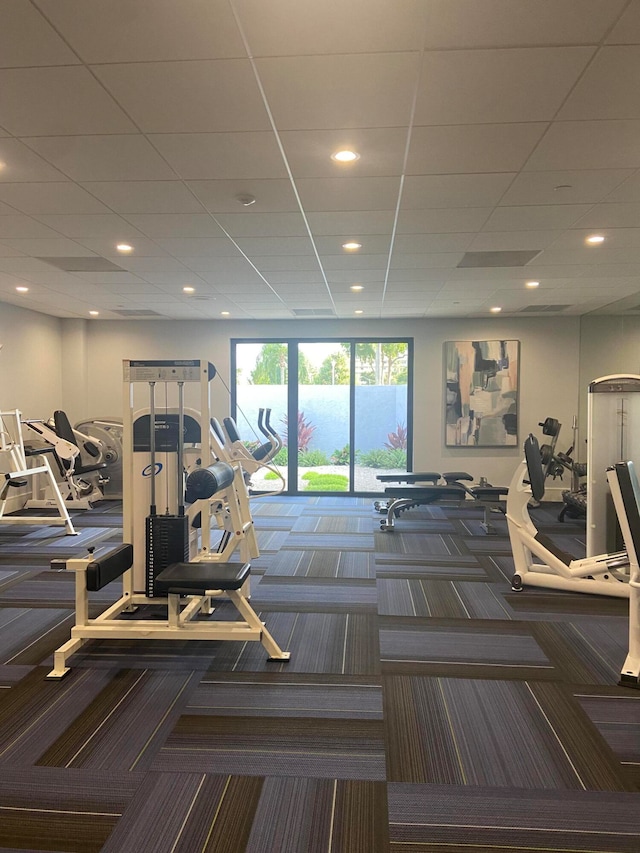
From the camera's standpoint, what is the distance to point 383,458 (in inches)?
316

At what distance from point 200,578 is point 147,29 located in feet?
7.48

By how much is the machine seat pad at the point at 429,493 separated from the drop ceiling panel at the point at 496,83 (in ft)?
14.1

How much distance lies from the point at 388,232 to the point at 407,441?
4533 millimetres

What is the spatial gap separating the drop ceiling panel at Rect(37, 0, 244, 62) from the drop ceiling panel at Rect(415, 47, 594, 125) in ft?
2.26

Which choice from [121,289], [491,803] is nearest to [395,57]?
[491,803]

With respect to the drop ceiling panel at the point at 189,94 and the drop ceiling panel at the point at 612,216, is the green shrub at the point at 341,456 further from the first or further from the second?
the drop ceiling panel at the point at 189,94

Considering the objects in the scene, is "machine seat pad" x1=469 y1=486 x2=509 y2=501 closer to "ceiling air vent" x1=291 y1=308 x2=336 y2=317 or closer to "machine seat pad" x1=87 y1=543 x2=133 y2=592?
"ceiling air vent" x1=291 y1=308 x2=336 y2=317

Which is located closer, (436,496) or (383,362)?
(436,496)

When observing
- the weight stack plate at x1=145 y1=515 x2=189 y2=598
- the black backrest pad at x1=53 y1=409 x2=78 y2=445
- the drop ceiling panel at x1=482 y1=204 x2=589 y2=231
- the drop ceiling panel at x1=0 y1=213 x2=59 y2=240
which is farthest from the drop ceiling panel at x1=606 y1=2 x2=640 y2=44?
the black backrest pad at x1=53 y1=409 x2=78 y2=445

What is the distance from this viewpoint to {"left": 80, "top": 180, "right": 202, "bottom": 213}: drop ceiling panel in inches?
116

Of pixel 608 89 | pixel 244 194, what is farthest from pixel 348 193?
pixel 608 89

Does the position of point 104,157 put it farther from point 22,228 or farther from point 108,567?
point 108,567

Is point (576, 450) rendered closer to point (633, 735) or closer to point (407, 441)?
point (407, 441)

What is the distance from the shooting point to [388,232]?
3754mm
